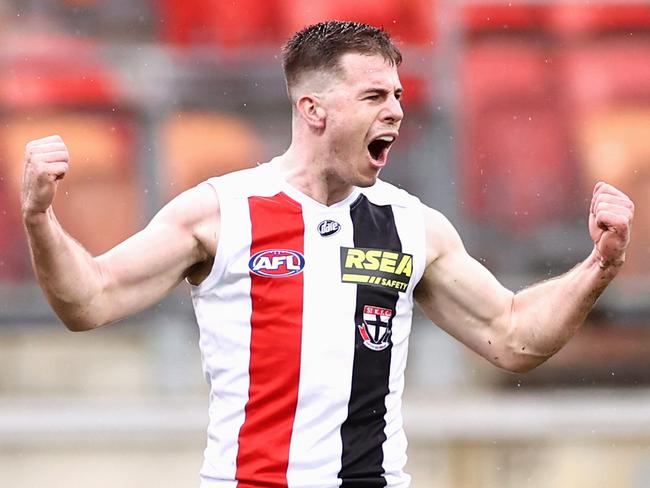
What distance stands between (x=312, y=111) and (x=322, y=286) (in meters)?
0.52

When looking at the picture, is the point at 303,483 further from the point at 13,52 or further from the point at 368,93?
the point at 13,52

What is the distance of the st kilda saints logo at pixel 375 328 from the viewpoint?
3652mm

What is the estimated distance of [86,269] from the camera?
3457mm

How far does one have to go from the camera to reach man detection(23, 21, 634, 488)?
141 inches

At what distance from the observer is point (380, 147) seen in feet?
12.4

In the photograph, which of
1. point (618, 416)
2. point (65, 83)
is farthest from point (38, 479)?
point (618, 416)

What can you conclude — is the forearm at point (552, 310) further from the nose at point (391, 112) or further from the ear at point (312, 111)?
the ear at point (312, 111)

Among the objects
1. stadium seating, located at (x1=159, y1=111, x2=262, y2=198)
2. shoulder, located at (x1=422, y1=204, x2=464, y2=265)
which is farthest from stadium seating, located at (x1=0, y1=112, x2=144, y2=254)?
shoulder, located at (x1=422, y1=204, x2=464, y2=265)

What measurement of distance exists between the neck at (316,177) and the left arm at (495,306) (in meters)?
0.28

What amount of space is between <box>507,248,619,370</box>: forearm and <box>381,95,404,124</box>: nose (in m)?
0.65

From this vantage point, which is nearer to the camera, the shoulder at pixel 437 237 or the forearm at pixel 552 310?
the forearm at pixel 552 310

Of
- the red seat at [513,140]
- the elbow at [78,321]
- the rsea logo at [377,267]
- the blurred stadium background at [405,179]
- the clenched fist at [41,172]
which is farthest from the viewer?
the red seat at [513,140]

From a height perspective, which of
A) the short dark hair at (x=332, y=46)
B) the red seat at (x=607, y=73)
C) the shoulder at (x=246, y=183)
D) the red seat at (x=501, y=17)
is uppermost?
the red seat at (x=501, y=17)

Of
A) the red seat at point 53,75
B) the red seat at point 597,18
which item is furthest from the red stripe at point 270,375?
the red seat at point 597,18
